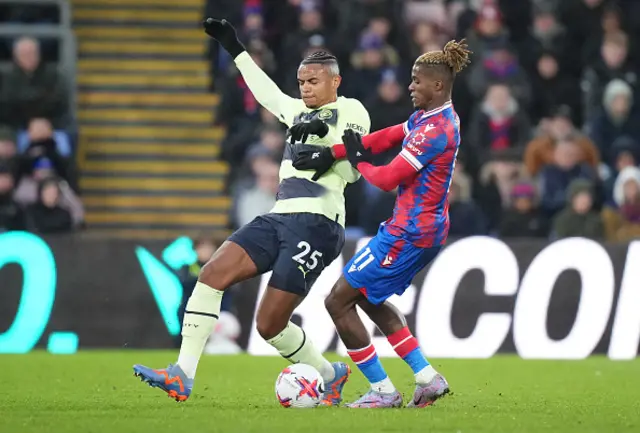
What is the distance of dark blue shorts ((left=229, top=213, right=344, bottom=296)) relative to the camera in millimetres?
8859

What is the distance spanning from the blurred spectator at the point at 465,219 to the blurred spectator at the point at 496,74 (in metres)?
2.75

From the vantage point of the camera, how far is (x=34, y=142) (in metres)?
16.6

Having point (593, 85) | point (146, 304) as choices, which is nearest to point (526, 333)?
point (146, 304)

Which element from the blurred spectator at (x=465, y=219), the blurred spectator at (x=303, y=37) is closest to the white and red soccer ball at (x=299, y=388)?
the blurred spectator at (x=465, y=219)

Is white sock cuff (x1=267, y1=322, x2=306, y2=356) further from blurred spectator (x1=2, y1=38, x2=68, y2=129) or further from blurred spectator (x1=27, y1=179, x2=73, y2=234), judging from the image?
blurred spectator (x1=2, y1=38, x2=68, y2=129)

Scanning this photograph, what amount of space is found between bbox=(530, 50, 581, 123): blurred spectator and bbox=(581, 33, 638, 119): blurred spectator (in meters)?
0.20

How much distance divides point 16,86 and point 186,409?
9624 mm

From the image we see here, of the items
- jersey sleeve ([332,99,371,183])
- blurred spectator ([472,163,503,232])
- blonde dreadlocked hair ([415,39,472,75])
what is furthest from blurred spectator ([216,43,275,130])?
blonde dreadlocked hair ([415,39,472,75])

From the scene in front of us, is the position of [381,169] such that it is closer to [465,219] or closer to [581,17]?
[465,219]

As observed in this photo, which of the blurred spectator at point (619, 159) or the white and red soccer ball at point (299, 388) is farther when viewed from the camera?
the blurred spectator at point (619, 159)

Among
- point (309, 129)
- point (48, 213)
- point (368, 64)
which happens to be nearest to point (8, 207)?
point (48, 213)

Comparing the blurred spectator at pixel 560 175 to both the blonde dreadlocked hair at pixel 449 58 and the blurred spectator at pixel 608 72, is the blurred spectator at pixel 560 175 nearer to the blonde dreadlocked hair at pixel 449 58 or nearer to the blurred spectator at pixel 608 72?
the blurred spectator at pixel 608 72

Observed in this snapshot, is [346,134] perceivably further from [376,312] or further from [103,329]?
[103,329]

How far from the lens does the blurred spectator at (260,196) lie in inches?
653
